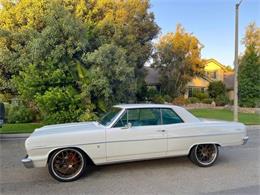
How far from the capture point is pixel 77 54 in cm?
1352

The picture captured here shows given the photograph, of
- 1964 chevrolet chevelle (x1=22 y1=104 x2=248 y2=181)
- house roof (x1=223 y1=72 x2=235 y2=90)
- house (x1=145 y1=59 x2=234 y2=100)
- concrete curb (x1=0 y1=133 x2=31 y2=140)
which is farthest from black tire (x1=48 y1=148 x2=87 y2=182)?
house roof (x1=223 y1=72 x2=235 y2=90)

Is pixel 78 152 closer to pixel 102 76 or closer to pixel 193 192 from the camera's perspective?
pixel 193 192

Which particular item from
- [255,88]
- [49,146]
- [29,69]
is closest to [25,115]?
[29,69]

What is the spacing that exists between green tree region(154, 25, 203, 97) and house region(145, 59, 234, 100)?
7.44ft

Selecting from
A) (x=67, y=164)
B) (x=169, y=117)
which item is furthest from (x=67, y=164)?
(x=169, y=117)

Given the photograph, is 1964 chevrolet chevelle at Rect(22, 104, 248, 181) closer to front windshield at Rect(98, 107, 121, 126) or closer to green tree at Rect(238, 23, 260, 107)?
front windshield at Rect(98, 107, 121, 126)

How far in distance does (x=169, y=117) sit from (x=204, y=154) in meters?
1.17

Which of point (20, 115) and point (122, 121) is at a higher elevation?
point (122, 121)

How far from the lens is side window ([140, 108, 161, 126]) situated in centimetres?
539

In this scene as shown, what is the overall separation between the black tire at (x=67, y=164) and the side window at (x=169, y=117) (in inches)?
74.7

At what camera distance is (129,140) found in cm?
505

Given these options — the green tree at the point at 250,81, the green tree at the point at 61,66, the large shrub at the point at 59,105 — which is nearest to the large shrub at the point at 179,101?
the green tree at the point at 250,81

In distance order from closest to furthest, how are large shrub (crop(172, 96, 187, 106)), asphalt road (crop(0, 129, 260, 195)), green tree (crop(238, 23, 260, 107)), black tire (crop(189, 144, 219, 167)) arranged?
1. asphalt road (crop(0, 129, 260, 195))
2. black tire (crop(189, 144, 219, 167))
3. green tree (crop(238, 23, 260, 107))
4. large shrub (crop(172, 96, 187, 106))

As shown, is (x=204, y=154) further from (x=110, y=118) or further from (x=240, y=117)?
(x=240, y=117)
